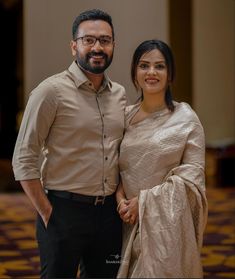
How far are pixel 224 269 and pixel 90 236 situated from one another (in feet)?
7.10

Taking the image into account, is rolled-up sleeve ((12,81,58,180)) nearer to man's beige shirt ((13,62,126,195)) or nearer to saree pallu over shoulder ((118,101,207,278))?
man's beige shirt ((13,62,126,195))

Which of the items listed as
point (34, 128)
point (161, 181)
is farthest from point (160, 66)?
point (34, 128)

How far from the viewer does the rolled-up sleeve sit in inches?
95.4

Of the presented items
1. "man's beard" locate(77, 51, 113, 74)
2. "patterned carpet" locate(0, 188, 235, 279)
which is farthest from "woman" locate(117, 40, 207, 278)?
"patterned carpet" locate(0, 188, 235, 279)

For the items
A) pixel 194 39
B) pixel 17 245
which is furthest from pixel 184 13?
pixel 17 245

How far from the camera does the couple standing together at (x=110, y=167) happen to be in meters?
2.32

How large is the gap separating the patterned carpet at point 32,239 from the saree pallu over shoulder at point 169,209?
2023mm

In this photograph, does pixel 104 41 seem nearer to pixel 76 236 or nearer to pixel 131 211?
pixel 131 211

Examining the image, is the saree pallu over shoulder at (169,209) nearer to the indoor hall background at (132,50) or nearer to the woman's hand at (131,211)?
the woman's hand at (131,211)

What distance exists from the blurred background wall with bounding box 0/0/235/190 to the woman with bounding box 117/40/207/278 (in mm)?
135

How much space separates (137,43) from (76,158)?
50cm

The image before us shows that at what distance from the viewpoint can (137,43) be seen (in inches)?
97.0

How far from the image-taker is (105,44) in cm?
241

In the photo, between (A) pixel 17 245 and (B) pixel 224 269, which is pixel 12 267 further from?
(B) pixel 224 269
